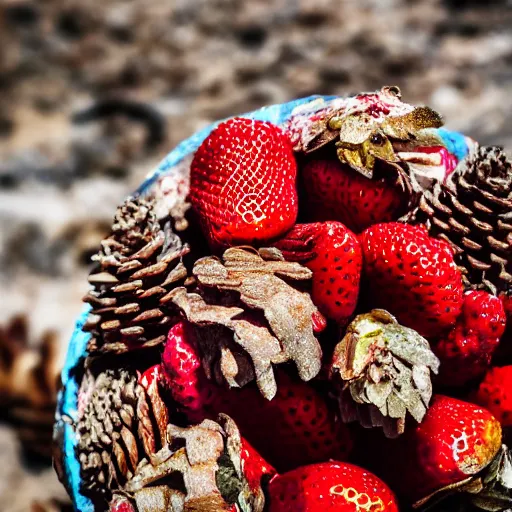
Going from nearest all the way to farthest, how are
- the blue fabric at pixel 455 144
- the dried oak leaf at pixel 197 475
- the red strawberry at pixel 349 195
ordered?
the dried oak leaf at pixel 197 475
the red strawberry at pixel 349 195
the blue fabric at pixel 455 144

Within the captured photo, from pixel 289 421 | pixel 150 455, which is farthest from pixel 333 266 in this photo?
pixel 150 455

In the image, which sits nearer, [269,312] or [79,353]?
[269,312]

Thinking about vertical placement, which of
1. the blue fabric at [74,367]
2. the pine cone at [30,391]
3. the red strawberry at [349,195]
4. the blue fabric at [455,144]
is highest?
the blue fabric at [455,144]

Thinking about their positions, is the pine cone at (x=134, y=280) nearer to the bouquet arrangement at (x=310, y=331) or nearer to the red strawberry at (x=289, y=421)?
the bouquet arrangement at (x=310, y=331)

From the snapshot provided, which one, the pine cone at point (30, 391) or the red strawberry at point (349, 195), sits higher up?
the red strawberry at point (349, 195)

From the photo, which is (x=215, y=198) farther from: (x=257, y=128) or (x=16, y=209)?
(x=16, y=209)

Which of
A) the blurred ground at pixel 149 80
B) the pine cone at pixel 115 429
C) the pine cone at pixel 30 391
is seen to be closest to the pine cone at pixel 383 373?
the pine cone at pixel 115 429

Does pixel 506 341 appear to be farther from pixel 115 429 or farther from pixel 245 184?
pixel 115 429
